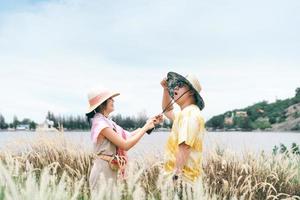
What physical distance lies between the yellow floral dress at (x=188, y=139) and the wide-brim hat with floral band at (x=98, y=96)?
0.82 m

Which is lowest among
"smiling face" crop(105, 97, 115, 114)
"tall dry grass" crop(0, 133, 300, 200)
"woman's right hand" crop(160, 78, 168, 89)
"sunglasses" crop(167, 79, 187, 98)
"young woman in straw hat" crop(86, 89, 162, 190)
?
"tall dry grass" crop(0, 133, 300, 200)

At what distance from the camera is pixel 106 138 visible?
5.37 meters

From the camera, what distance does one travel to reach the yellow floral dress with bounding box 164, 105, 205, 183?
4.64 meters

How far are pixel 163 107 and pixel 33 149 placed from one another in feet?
13.9

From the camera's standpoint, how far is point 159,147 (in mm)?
8672

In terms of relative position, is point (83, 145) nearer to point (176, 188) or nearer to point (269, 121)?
point (176, 188)

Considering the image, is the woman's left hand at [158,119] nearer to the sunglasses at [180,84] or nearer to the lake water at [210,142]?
the sunglasses at [180,84]

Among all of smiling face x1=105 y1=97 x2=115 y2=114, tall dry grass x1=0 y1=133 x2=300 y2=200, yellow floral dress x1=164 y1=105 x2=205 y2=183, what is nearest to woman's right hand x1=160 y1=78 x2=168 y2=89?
smiling face x1=105 y1=97 x2=115 y2=114

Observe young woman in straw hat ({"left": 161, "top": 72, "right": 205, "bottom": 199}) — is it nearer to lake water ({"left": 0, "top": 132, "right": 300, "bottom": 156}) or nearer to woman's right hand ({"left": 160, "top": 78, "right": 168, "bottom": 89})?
woman's right hand ({"left": 160, "top": 78, "right": 168, "bottom": 89})

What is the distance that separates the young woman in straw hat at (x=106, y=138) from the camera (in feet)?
17.2

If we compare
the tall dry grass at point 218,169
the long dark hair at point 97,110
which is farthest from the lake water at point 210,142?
the long dark hair at point 97,110

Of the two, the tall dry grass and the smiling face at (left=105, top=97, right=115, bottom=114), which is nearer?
the smiling face at (left=105, top=97, right=115, bottom=114)

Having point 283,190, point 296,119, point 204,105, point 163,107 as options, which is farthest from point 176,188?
point 296,119

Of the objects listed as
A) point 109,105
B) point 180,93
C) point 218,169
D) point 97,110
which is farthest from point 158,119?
point 218,169
